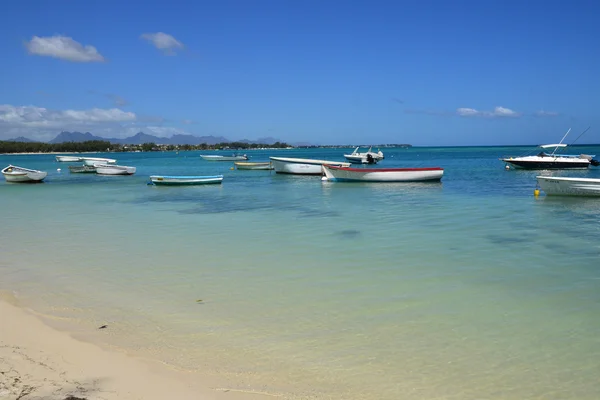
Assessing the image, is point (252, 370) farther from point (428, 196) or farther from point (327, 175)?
point (327, 175)

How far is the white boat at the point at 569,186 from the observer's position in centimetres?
2077

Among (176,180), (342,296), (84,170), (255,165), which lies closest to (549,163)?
(255,165)

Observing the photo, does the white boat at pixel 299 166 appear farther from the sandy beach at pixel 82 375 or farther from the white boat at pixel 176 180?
the sandy beach at pixel 82 375

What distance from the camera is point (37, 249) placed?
1195 cm

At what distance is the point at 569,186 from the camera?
2125 cm

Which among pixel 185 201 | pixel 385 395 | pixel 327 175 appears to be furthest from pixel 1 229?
pixel 327 175

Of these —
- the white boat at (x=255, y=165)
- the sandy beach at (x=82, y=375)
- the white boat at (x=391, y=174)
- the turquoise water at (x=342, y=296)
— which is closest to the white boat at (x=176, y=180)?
the white boat at (x=391, y=174)

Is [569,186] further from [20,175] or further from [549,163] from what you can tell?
[20,175]

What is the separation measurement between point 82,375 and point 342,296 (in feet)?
13.0

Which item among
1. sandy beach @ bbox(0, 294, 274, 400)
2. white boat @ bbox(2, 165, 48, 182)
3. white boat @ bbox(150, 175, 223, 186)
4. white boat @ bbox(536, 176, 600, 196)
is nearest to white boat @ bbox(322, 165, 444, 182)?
white boat @ bbox(150, 175, 223, 186)

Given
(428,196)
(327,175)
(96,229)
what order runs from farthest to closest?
(327,175) < (428,196) < (96,229)

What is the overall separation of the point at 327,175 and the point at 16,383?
28.8m

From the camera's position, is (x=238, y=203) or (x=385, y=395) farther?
(x=238, y=203)

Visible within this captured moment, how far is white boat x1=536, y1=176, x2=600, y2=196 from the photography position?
2077 centimetres
